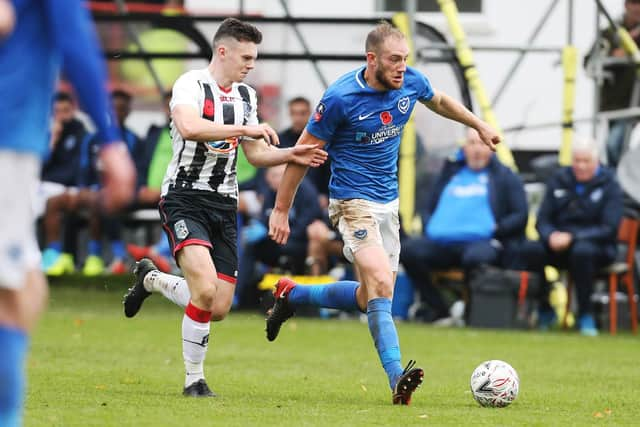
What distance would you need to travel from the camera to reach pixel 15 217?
4.37m

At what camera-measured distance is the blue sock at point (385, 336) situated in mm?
7633

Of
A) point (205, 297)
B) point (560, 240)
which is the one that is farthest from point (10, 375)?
point (560, 240)

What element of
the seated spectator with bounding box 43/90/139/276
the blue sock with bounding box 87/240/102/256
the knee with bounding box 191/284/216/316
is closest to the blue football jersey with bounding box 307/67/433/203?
the knee with bounding box 191/284/216/316

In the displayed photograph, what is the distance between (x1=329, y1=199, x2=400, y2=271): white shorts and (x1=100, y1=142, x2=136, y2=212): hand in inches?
149

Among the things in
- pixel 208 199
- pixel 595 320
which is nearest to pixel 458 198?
pixel 595 320

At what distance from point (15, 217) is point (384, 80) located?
12.8 feet

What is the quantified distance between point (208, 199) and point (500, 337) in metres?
5.39

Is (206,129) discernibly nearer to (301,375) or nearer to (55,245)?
(301,375)

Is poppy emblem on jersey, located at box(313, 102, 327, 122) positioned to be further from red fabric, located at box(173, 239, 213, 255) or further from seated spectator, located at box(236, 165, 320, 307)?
seated spectator, located at box(236, 165, 320, 307)

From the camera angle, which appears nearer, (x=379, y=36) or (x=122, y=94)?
(x=379, y=36)

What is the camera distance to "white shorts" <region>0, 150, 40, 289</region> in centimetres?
433

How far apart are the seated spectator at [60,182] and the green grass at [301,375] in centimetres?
167

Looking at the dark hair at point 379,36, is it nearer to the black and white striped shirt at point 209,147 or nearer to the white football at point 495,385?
the black and white striped shirt at point 209,147

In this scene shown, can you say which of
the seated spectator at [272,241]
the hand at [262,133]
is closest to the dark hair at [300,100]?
the seated spectator at [272,241]
